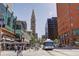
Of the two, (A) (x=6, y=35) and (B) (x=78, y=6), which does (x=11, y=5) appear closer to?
(A) (x=6, y=35)

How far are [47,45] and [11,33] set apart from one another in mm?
780

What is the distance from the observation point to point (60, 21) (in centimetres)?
848

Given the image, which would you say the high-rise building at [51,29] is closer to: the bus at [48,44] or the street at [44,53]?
the bus at [48,44]

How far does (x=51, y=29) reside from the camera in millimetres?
8398

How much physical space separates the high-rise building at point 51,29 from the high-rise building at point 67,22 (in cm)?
10

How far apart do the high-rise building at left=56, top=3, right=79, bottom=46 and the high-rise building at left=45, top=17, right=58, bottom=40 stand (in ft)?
0.31

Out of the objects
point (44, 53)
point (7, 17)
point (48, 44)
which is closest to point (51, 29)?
point (48, 44)

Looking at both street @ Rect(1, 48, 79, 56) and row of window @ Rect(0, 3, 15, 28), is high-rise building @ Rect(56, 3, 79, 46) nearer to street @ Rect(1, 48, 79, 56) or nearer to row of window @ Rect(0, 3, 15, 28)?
street @ Rect(1, 48, 79, 56)

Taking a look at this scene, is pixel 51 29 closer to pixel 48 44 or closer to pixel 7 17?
pixel 48 44

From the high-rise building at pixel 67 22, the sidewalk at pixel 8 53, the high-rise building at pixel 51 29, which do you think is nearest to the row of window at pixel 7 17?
the sidewalk at pixel 8 53

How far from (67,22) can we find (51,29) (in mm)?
402

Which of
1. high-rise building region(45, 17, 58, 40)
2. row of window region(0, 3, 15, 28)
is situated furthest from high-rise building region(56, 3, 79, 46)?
row of window region(0, 3, 15, 28)

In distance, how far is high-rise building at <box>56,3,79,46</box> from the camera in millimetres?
8414

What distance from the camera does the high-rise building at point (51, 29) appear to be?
8328 millimetres
